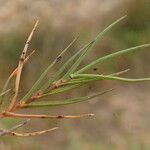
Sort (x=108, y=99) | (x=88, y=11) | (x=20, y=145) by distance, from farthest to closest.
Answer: (x=88, y=11)
(x=108, y=99)
(x=20, y=145)


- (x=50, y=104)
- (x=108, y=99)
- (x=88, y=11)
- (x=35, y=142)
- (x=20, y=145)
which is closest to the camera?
→ (x=50, y=104)

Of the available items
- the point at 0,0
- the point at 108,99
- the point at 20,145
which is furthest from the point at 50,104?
the point at 0,0

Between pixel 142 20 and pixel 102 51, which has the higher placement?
pixel 142 20

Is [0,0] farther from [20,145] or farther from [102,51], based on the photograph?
[20,145]

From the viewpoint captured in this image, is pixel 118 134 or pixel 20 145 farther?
pixel 118 134

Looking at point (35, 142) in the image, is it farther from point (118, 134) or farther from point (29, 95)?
point (29, 95)

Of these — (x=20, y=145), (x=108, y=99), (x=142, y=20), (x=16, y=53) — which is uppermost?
→ (x=142, y=20)

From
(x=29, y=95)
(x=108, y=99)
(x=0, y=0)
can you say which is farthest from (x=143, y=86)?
(x=29, y=95)
